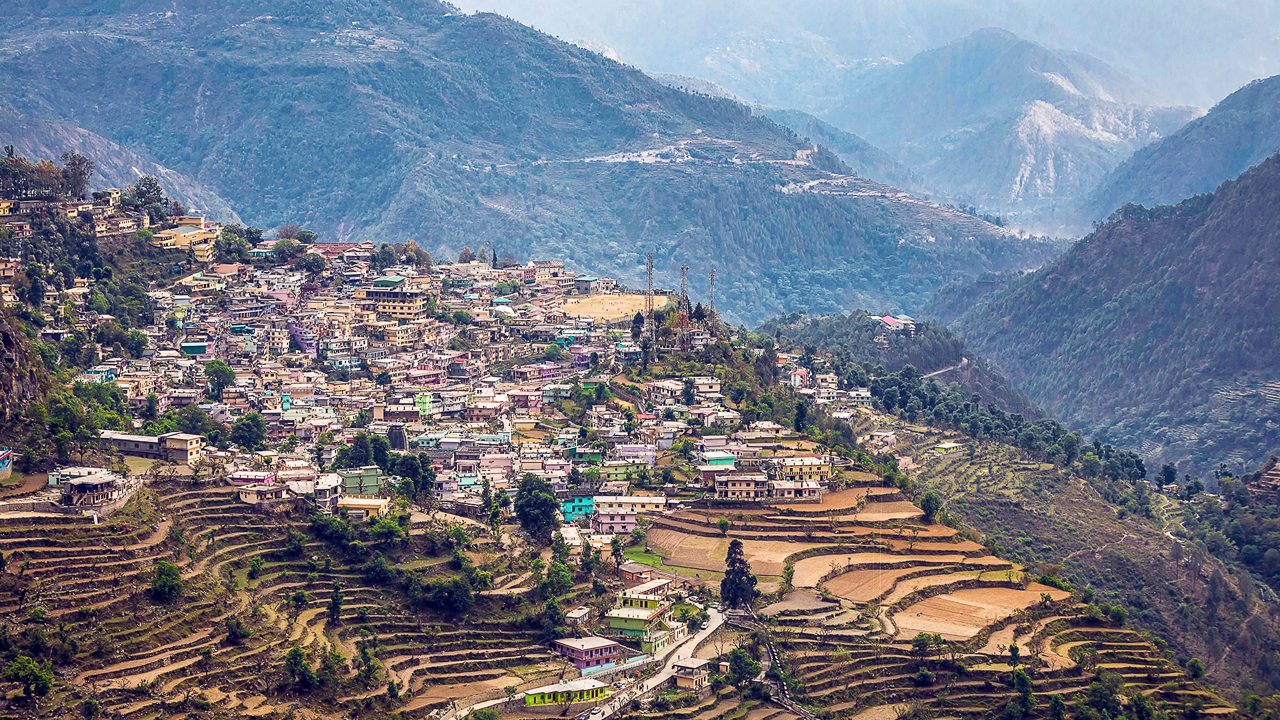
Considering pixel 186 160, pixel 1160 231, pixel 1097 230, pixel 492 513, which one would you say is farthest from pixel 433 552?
pixel 186 160

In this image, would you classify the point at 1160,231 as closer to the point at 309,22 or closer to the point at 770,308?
the point at 770,308

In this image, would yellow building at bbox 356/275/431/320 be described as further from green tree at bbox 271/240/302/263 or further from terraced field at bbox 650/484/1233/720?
terraced field at bbox 650/484/1233/720

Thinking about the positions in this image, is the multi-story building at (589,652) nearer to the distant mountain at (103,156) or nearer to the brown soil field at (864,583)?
the brown soil field at (864,583)

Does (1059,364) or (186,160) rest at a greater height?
(186,160)

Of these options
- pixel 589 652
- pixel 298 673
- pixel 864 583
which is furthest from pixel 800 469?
pixel 298 673

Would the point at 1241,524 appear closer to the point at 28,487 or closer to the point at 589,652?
the point at 589,652

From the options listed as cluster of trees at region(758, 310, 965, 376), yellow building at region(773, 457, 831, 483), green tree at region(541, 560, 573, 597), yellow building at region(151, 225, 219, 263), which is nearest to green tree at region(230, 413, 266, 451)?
green tree at region(541, 560, 573, 597)

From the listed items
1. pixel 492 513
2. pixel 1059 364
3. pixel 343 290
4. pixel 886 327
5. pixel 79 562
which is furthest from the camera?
pixel 1059 364

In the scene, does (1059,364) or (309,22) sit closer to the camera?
(1059,364)
